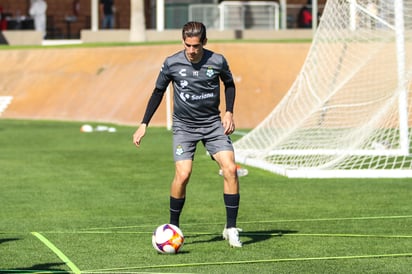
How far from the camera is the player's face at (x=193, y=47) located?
11.0 metres

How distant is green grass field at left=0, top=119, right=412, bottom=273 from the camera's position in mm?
10391

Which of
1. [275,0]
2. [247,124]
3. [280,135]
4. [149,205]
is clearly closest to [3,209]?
[149,205]

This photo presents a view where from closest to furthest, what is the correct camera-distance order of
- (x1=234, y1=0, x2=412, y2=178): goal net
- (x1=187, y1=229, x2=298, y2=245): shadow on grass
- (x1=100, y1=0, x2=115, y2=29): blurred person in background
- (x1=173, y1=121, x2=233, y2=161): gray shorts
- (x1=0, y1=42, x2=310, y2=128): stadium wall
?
(x1=173, y1=121, x2=233, y2=161): gray shorts < (x1=187, y1=229, x2=298, y2=245): shadow on grass < (x1=234, y1=0, x2=412, y2=178): goal net < (x1=0, y1=42, x2=310, y2=128): stadium wall < (x1=100, y1=0, x2=115, y2=29): blurred person in background

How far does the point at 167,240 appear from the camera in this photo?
35.3 feet

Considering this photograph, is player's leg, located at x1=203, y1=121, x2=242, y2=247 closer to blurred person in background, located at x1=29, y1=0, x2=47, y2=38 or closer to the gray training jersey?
the gray training jersey

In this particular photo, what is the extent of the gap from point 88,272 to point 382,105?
A: 10987 mm

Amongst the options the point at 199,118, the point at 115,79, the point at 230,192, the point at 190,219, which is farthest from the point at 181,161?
the point at 115,79

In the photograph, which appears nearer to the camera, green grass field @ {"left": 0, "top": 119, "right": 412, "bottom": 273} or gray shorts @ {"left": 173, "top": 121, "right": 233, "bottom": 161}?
green grass field @ {"left": 0, "top": 119, "right": 412, "bottom": 273}

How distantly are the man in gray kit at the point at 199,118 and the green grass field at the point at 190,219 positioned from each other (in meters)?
0.47

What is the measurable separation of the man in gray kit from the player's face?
0.08 feet

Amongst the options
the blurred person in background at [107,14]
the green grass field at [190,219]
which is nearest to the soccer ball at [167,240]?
the green grass field at [190,219]

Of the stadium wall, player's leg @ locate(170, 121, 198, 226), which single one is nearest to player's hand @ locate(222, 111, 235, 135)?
player's leg @ locate(170, 121, 198, 226)

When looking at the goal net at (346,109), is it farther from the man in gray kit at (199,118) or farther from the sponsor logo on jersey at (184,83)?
the sponsor logo on jersey at (184,83)

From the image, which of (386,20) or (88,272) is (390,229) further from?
(386,20)
